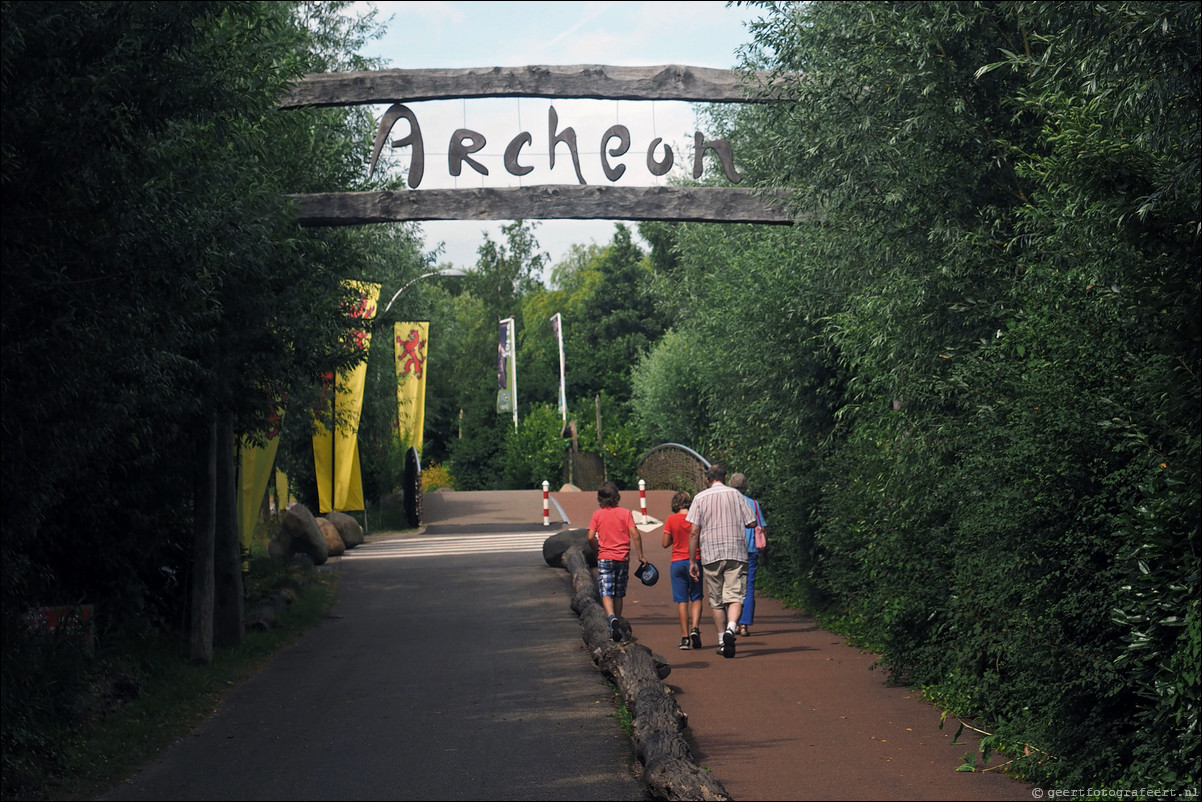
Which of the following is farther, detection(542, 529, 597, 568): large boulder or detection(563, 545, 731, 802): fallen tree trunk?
detection(542, 529, 597, 568): large boulder

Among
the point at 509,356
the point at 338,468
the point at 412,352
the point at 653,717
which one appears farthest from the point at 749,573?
the point at 509,356

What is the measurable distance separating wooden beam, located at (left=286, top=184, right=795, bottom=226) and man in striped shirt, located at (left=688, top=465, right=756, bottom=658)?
3.27 m

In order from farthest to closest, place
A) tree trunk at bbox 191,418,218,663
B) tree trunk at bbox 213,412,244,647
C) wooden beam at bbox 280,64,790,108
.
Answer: tree trunk at bbox 213,412,244,647 → wooden beam at bbox 280,64,790,108 → tree trunk at bbox 191,418,218,663

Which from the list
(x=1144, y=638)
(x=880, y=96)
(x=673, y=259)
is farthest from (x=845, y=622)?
(x=673, y=259)

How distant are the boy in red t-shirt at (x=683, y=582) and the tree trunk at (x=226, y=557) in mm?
5096

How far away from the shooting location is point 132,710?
9.89m

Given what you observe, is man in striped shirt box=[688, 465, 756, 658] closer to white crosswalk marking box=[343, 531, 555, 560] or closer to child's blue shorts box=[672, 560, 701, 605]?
child's blue shorts box=[672, 560, 701, 605]

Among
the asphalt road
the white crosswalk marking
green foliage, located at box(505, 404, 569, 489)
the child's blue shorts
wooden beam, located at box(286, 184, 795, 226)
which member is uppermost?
wooden beam, located at box(286, 184, 795, 226)

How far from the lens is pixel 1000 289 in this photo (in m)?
8.81

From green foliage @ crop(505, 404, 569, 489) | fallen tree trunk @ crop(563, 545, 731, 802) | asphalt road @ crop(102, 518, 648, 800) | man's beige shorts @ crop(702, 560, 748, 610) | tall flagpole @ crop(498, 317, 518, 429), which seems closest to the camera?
fallen tree trunk @ crop(563, 545, 731, 802)

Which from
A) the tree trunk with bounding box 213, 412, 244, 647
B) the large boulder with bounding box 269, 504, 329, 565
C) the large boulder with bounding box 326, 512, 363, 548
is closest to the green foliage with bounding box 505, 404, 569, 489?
the large boulder with bounding box 326, 512, 363, 548

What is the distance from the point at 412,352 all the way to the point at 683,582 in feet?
61.3

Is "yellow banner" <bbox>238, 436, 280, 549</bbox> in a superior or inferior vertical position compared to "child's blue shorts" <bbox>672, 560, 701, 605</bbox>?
superior

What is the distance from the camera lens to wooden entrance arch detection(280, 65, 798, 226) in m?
13.2
